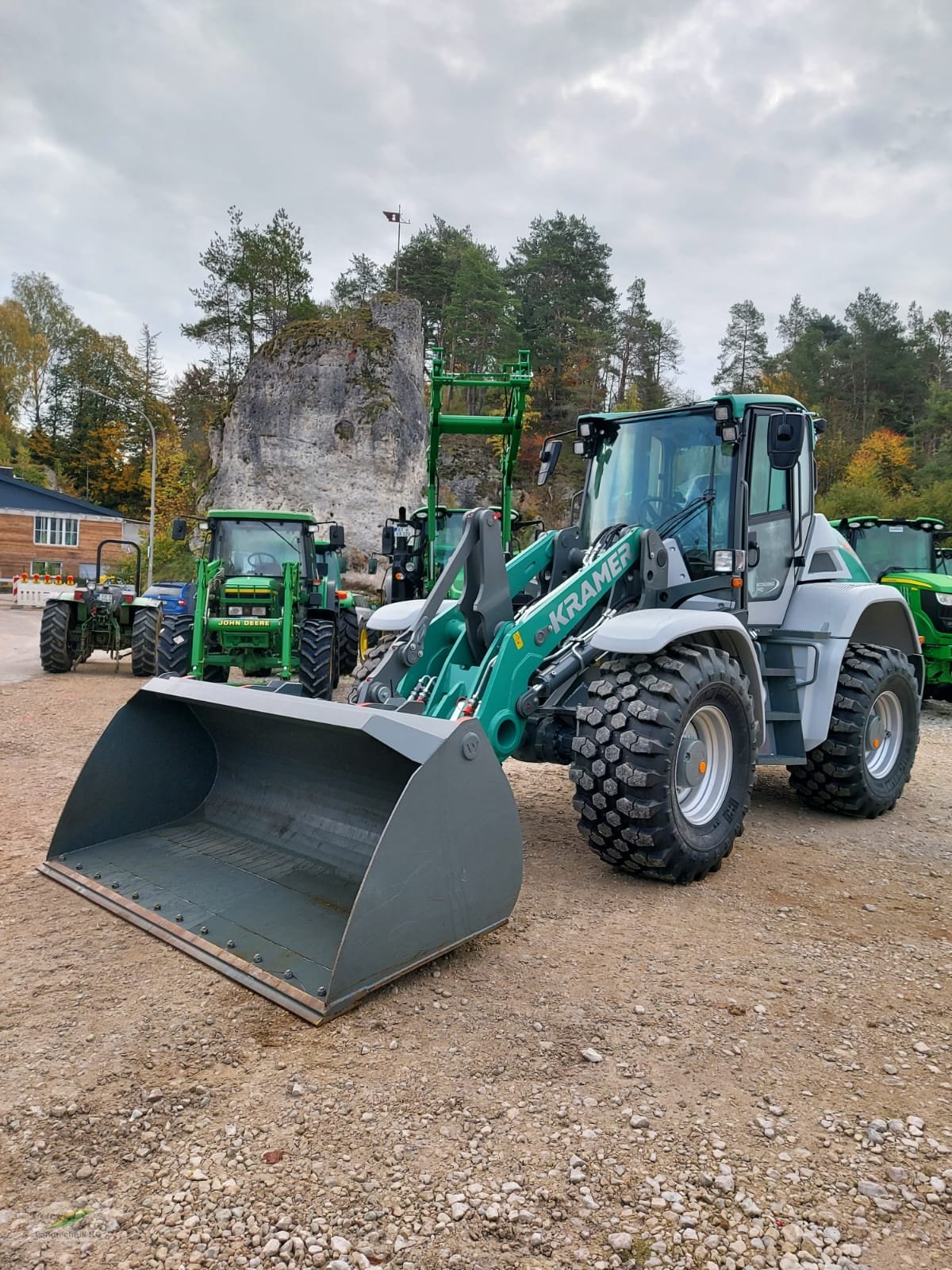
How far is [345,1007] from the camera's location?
2.75m

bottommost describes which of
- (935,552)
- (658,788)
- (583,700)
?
(658,788)

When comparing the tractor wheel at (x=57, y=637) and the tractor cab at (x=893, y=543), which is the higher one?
the tractor cab at (x=893, y=543)

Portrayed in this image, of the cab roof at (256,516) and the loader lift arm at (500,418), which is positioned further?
the cab roof at (256,516)

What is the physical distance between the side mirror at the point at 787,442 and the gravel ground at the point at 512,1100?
2.27m

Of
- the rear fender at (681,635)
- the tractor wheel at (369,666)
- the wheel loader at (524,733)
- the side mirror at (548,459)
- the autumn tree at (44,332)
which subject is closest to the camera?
the wheel loader at (524,733)

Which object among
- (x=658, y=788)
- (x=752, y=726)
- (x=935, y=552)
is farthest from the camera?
(x=935, y=552)

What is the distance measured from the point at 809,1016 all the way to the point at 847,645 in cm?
309

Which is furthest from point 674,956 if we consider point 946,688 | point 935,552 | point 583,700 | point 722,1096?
point 935,552

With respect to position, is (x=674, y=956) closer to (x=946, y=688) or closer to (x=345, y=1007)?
(x=345, y=1007)

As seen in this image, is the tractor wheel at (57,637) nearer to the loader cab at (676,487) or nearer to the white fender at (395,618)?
the white fender at (395,618)

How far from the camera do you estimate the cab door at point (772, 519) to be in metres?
5.01

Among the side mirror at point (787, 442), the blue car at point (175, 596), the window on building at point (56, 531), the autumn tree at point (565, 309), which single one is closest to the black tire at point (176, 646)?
the blue car at point (175, 596)

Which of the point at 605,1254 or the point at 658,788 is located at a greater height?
the point at 658,788

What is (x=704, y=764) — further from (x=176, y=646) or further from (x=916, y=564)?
(x=916, y=564)
